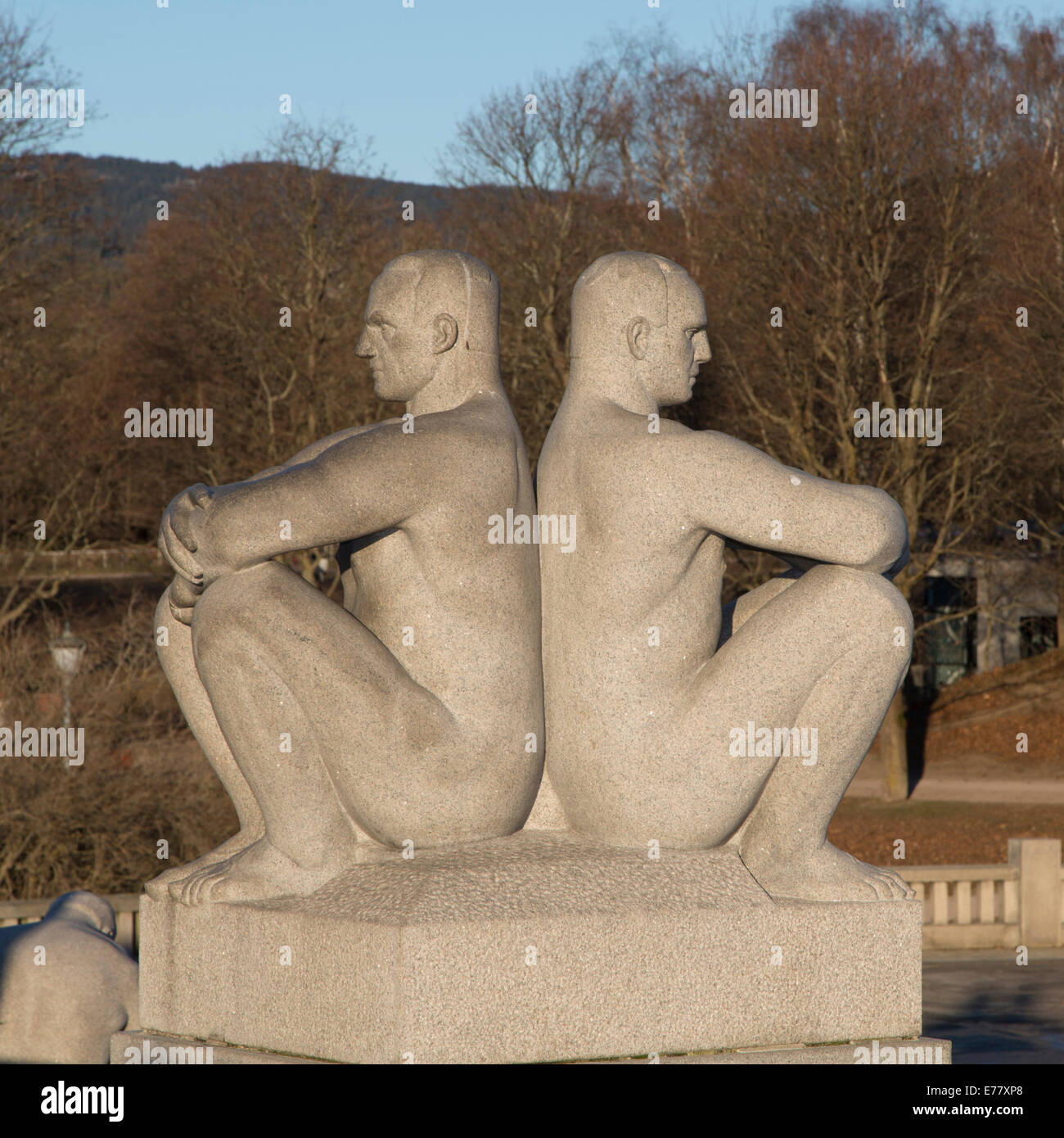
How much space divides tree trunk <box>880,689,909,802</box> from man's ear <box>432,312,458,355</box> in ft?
64.2

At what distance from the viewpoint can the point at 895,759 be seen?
2392cm

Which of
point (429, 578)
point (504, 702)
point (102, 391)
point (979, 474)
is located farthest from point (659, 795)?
point (102, 391)

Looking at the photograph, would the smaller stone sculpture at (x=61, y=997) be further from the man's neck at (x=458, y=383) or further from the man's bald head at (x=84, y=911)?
the man's neck at (x=458, y=383)

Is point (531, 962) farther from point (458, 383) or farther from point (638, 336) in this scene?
point (638, 336)

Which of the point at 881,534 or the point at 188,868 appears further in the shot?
the point at 188,868

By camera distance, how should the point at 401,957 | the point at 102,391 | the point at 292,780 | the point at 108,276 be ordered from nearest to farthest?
the point at 401,957
the point at 292,780
the point at 102,391
the point at 108,276

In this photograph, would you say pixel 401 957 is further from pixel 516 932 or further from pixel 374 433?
pixel 374 433

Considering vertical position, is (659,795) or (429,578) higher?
(429,578)

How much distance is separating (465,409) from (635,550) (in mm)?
625

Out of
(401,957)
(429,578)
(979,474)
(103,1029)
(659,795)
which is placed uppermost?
(979,474)

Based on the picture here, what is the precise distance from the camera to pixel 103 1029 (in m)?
7.50

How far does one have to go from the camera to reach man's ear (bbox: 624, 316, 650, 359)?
4.91 meters

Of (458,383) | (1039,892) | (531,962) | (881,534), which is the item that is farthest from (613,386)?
(1039,892)

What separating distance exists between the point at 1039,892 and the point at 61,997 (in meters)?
8.53
